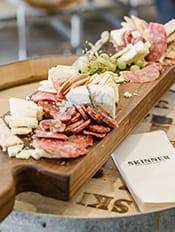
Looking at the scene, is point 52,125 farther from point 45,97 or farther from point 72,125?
point 45,97

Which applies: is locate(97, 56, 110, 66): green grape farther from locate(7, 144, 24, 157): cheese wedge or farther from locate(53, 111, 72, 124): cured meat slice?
locate(7, 144, 24, 157): cheese wedge

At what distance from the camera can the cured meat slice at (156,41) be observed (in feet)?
5.36

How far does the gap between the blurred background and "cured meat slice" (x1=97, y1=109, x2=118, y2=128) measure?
2161 mm

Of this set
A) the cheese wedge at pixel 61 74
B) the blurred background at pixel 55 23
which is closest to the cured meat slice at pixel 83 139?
the cheese wedge at pixel 61 74

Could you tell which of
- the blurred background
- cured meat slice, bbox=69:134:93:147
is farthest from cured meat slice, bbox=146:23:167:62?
the blurred background

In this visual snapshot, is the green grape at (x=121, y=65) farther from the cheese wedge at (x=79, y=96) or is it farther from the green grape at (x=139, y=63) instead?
the cheese wedge at (x=79, y=96)

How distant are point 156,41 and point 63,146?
67 centimetres

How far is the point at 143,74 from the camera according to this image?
1.53 m

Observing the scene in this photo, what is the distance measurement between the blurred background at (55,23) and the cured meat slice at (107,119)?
2161mm

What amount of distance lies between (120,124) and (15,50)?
102 inches

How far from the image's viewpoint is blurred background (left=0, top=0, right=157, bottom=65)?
3324 millimetres

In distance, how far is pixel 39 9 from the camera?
10.7ft

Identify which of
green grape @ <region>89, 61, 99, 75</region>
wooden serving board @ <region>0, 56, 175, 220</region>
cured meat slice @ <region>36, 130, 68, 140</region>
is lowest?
wooden serving board @ <region>0, 56, 175, 220</region>

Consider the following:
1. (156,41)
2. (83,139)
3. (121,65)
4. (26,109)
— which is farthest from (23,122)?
(156,41)
